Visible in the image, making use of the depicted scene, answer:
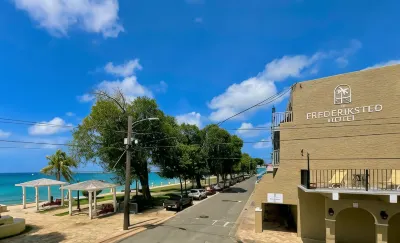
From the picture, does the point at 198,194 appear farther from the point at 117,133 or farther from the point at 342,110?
the point at 342,110

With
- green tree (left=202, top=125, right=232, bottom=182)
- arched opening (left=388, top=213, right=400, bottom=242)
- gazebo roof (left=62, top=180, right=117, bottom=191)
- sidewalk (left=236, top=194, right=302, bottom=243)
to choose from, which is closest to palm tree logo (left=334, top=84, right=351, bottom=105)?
arched opening (left=388, top=213, right=400, bottom=242)

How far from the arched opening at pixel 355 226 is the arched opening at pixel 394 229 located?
0.77 meters

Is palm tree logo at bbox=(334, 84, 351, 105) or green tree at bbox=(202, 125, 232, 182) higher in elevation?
palm tree logo at bbox=(334, 84, 351, 105)

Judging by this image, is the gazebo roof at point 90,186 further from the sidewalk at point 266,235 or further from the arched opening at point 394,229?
the arched opening at point 394,229

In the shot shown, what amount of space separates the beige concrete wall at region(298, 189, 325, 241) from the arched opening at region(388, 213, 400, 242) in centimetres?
325

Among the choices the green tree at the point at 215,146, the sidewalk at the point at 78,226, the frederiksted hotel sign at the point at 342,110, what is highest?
the frederiksted hotel sign at the point at 342,110

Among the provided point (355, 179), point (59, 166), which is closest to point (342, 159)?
point (355, 179)

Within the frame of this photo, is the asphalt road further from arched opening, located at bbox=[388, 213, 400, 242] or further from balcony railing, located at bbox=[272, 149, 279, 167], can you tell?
arched opening, located at bbox=[388, 213, 400, 242]

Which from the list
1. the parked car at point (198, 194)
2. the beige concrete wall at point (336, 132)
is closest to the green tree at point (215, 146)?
the parked car at point (198, 194)

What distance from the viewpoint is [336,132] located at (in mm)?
16281

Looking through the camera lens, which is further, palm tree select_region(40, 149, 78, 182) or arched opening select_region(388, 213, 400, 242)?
palm tree select_region(40, 149, 78, 182)

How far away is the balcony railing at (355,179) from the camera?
1345cm

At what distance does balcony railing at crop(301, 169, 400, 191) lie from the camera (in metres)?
13.5

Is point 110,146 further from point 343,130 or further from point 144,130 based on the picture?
point 343,130
